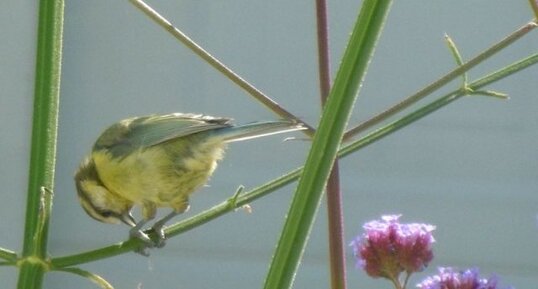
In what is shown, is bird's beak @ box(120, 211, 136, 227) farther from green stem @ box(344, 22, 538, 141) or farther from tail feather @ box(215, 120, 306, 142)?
green stem @ box(344, 22, 538, 141)

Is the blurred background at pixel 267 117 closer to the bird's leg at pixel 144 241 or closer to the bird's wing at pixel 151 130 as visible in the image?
the bird's wing at pixel 151 130

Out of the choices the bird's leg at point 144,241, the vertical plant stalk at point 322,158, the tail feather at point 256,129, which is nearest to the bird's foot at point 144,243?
the bird's leg at point 144,241

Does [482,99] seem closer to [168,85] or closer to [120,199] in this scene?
[168,85]

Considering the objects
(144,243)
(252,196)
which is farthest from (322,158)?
(144,243)

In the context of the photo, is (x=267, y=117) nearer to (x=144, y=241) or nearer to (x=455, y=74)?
(x=144, y=241)

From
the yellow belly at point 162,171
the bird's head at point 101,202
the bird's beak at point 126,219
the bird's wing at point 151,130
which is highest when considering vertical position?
the bird's wing at point 151,130

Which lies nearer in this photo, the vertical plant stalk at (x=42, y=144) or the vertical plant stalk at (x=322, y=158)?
the vertical plant stalk at (x=322, y=158)

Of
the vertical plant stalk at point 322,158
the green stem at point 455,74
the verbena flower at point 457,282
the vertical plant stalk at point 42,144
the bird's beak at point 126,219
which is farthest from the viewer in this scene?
the bird's beak at point 126,219
